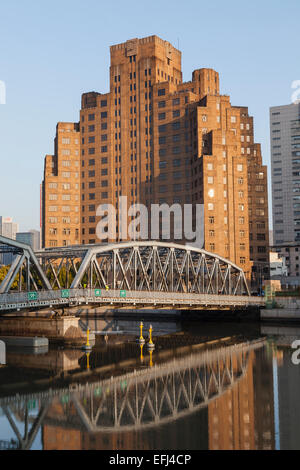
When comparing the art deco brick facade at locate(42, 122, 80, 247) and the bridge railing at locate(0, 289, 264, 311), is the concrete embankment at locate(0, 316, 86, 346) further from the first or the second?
the art deco brick facade at locate(42, 122, 80, 247)

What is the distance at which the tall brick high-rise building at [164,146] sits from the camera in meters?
130

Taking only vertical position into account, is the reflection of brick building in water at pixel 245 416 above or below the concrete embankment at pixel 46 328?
below

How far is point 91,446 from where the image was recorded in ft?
85.3

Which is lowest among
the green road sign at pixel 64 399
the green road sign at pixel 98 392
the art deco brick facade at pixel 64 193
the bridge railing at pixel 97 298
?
the green road sign at pixel 64 399

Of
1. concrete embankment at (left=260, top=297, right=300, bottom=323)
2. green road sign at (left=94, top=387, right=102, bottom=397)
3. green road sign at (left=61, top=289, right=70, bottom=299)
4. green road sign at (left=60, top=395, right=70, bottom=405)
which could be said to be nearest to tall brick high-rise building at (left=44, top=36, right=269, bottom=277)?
concrete embankment at (left=260, top=297, right=300, bottom=323)

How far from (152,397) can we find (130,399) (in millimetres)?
1554

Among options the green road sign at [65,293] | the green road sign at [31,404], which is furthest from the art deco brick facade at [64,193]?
the green road sign at [31,404]

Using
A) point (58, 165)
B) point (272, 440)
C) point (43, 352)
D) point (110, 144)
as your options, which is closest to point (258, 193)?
point (110, 144)

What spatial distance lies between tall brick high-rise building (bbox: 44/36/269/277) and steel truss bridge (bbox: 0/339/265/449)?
84.9m

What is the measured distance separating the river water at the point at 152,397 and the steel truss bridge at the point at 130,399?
68 mm

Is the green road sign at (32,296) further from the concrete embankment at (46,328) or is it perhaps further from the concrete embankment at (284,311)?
the concrete embankment at (284,311)

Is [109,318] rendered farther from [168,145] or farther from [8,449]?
[8,449]

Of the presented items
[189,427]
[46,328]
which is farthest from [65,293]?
[189,427]

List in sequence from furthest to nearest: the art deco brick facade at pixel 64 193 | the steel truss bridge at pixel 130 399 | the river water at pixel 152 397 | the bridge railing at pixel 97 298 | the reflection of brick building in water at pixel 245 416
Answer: the art deco brick facade at pixel 64 193, the bridge railing at pixel 97 298, the steel truss bridge at pixel 130 399, the river water at pixel 152 397, the reflection of brick building in water at pixel 245 416
